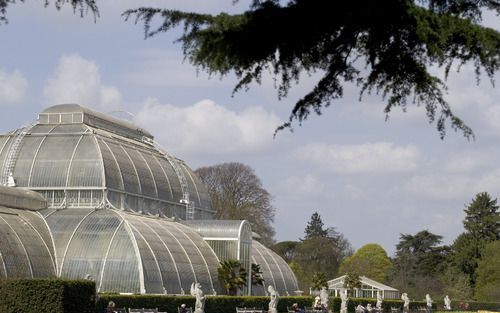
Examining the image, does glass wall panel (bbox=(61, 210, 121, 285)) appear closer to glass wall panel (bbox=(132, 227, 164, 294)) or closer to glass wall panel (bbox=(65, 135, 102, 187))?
glass wall panel (bbox=(132, 227, 164, 294))

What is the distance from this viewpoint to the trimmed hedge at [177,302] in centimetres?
4491

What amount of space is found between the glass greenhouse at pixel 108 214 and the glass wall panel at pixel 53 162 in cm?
7

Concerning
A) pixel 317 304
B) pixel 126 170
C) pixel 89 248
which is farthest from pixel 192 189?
pixel 317 304

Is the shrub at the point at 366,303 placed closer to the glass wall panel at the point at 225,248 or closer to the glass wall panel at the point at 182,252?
the glass wall panel at the point at 225,248

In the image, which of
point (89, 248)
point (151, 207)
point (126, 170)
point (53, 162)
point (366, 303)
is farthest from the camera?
point (366, 303)

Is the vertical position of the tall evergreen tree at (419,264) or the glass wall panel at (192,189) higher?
the glass wall panel at (192,189)

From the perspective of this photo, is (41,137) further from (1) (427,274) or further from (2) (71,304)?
(1) (427,274)

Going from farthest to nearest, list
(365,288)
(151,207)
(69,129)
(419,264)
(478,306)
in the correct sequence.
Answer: (419,264) < (365,288) < (478,306) < (151,207) < (69,129)

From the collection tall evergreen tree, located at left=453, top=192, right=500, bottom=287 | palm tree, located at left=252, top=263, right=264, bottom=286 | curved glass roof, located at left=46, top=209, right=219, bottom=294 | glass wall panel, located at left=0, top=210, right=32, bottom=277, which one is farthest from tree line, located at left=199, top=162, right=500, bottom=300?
glass wall panel, located at left=0, top=210, right=32, bottom=277

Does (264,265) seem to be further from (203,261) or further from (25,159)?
(25,159)

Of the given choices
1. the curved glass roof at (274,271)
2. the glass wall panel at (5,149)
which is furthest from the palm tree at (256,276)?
the glass wall panel at (5,149)

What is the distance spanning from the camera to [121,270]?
55312 mm

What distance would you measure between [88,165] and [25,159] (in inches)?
191

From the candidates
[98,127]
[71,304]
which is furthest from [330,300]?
[71,304]
